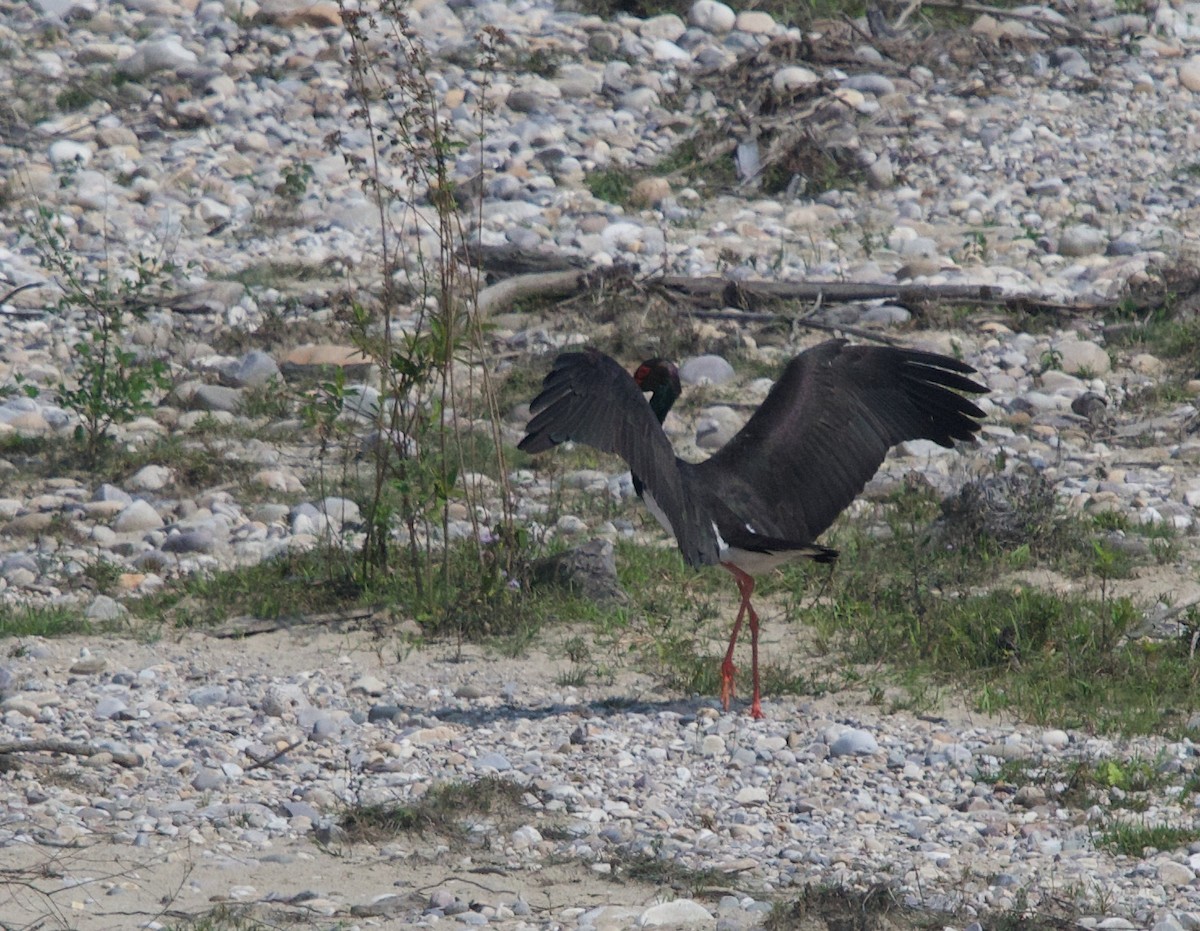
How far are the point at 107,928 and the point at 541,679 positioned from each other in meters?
2.34

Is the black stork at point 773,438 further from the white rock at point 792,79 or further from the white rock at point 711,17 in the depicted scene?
the white rock at point 711,17

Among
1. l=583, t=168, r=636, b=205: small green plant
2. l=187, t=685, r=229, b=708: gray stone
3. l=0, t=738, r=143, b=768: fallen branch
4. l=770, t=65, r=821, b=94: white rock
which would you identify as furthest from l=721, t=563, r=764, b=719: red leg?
l=770, t=65, r=821, b=94: white rock

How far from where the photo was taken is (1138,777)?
532 centimetres

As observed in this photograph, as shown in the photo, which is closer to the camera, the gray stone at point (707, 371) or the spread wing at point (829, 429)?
the spread wing at point (829, 429)

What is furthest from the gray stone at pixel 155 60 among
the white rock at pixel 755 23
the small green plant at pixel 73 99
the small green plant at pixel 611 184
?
the white rock at pixel 755 23

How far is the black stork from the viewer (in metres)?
5.74

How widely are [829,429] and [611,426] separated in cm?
110

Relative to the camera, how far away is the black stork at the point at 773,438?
5.74m

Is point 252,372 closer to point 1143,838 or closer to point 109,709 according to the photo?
point 109,709

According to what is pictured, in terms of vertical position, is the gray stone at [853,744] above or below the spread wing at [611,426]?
below

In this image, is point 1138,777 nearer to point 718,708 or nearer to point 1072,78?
point 718,708

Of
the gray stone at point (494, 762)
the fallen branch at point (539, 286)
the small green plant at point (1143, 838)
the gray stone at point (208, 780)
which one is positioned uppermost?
the fallen branch at point (539, 286)

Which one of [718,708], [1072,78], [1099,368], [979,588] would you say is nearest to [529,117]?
[1072,78]

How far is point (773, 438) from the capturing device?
6383mm
